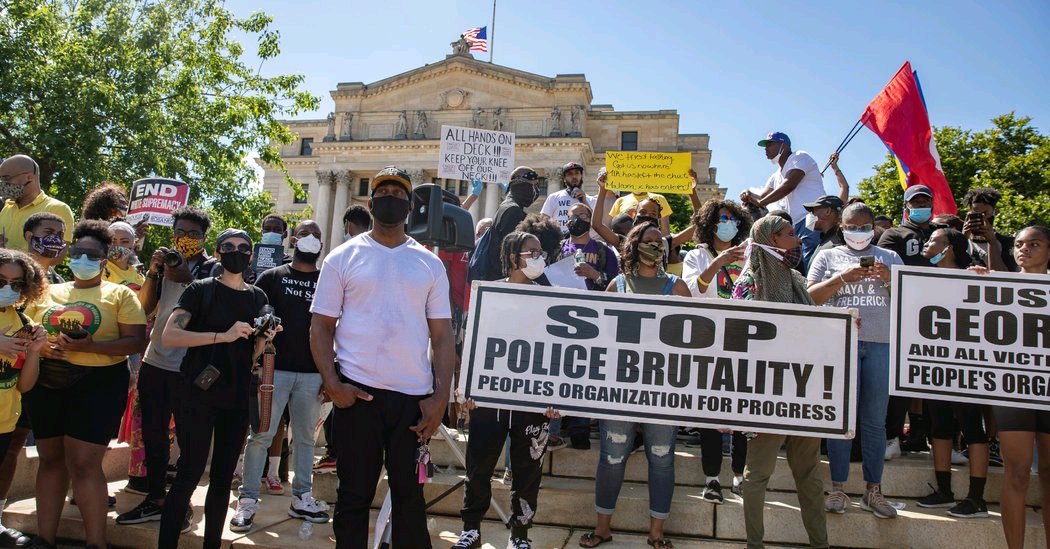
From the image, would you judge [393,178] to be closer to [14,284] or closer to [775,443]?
[14,284]

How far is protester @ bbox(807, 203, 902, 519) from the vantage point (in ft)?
16.1

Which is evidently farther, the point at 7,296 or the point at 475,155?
the point at 475,155

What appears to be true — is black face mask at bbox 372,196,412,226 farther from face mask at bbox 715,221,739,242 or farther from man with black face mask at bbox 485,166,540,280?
face mask at bbox 715,221,739,242

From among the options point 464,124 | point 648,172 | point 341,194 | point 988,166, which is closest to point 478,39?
point 464,124

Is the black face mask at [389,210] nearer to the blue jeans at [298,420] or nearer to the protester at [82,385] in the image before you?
the blue jeans at [298,420]

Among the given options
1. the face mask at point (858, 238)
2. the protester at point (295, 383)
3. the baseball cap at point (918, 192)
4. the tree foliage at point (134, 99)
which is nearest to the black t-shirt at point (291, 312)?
the protester at point (295, 383)

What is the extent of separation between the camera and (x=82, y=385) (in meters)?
4.62

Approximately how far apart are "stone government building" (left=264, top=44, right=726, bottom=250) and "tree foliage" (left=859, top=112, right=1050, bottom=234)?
28.5 meters

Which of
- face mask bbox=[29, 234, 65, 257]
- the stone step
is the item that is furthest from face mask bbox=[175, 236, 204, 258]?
the stone step

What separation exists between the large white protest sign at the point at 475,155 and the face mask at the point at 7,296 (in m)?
5.41

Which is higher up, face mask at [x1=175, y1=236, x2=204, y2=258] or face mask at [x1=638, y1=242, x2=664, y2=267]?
face mask at [x1=638, y1=242, x2=664, y2=267]

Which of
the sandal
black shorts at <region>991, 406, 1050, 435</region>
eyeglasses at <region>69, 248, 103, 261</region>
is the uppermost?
eyeglasses at <region>69, 248, 103, 261</region>

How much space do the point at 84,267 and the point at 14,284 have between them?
1.40ft

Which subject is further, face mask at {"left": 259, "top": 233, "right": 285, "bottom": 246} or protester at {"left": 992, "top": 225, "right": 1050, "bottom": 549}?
face mask at {"left": 259, "top": 233, "right": 285, "bottom": 246}
